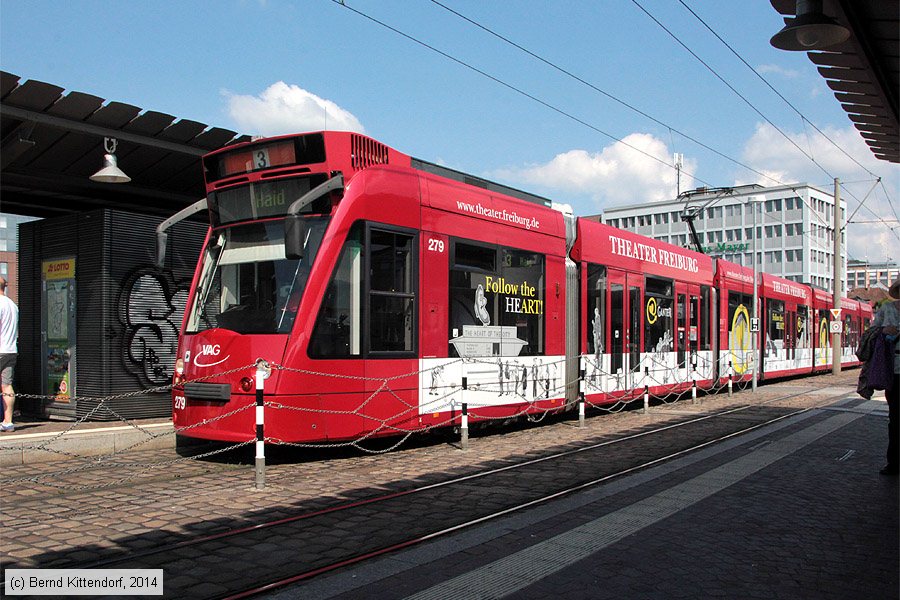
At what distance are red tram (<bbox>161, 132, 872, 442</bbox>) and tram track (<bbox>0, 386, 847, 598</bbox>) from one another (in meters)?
1.53

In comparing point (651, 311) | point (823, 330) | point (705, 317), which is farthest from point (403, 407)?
point (823, 330)

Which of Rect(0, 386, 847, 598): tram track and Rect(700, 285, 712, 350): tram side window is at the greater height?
Rect(700, 285, 712, 350): tram side window

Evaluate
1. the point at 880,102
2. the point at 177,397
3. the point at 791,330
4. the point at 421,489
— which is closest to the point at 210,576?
the point at 421,489

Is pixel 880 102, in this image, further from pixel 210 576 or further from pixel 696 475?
pixel 210 576

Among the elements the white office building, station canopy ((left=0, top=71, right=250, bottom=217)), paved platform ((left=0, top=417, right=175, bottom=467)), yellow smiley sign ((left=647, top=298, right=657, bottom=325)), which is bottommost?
paved platform ((left=0, top=417, right=175, bottom=467))

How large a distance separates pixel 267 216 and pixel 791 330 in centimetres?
2210

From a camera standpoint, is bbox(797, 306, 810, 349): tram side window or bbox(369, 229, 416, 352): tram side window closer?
bbox(369, 229, 416, 352): tram side window

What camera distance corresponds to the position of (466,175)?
433 inches

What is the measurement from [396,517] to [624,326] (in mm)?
9256

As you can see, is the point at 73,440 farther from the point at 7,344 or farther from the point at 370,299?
the point at 370,299

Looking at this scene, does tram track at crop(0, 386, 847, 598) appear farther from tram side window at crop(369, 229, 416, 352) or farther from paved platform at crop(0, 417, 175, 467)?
paved platform at crop(0, 417, 175, 467)

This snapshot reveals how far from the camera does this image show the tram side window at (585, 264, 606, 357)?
13.4 metres

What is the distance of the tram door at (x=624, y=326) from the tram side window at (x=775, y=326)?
407 inches

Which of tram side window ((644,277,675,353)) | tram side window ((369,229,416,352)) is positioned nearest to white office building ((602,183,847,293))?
tram side window ((644,277,675,353))
